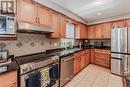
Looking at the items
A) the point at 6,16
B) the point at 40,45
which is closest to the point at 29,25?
the point at 6,16

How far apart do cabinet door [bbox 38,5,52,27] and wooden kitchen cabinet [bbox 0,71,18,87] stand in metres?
1.41

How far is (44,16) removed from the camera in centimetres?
276

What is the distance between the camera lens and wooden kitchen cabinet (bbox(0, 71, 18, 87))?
4.84 ft

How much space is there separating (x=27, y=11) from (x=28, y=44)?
81 cm

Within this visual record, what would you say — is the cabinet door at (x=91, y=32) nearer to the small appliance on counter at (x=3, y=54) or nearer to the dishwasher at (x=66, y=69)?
the dishwasher at (x=66, y=69)

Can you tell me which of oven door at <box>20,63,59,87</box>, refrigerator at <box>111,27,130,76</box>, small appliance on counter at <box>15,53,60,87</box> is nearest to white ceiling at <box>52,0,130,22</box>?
refrigerator at <box>111,27,130,76</box>

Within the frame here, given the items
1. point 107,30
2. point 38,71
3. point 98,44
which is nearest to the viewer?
point 38,71

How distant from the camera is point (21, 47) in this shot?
2.46 metres

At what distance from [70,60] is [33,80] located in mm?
1548

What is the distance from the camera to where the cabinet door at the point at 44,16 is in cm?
262

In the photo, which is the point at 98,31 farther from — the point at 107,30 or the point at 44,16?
the point at 44,16

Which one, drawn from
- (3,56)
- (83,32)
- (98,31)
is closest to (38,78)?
(3,56)

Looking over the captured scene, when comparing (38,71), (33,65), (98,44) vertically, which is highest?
(98,44)

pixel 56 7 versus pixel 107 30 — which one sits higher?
pixel 56 7
